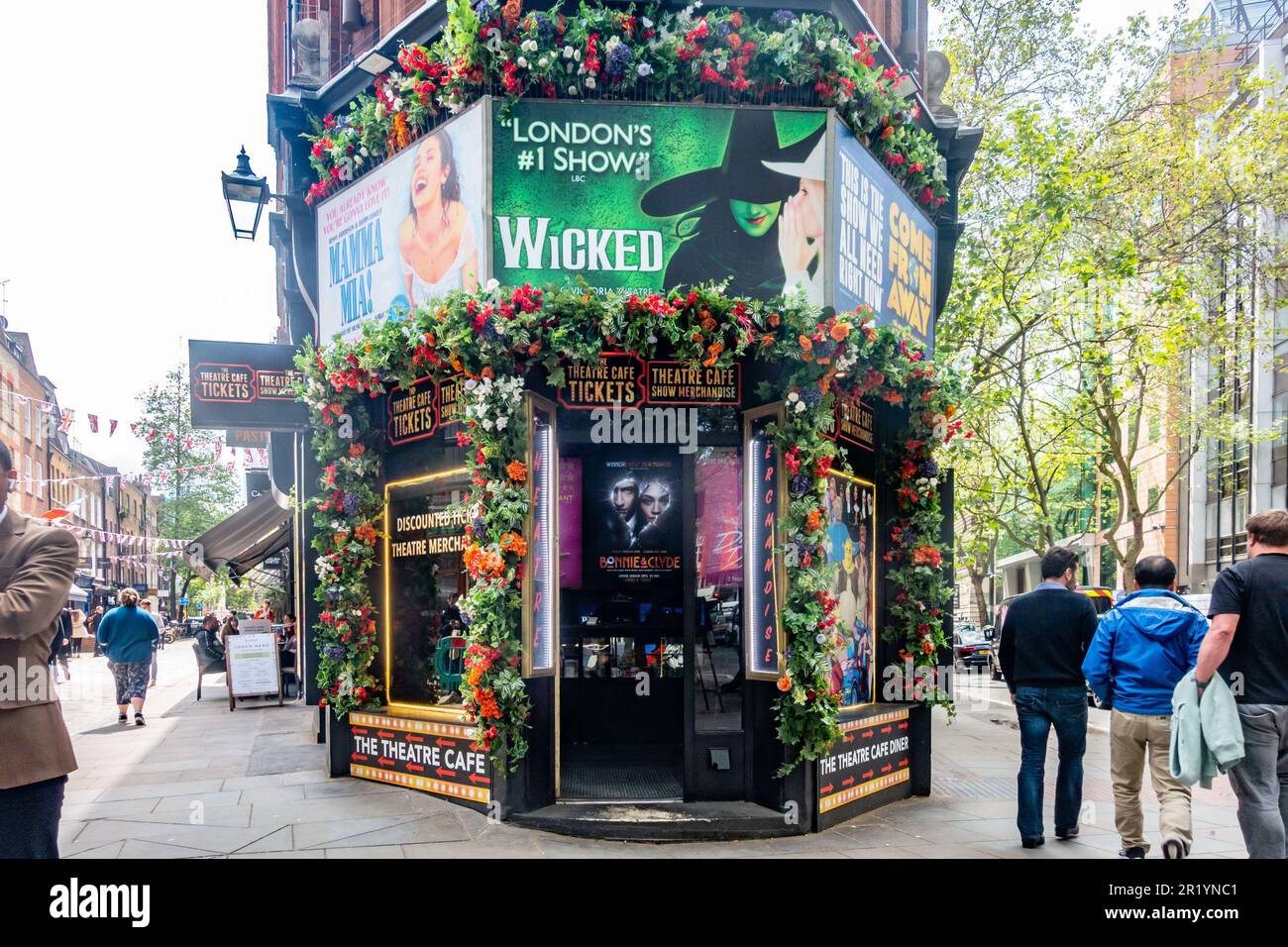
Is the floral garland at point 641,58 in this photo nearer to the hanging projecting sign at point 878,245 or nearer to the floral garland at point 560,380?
the hanging projecting sign at point 878,245

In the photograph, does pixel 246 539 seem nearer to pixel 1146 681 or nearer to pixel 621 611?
pixel 621 611

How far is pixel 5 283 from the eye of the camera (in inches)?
1994

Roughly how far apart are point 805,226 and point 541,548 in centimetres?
347

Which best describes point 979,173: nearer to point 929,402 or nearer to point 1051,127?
point 1051,127

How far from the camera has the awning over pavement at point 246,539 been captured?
19.3 m

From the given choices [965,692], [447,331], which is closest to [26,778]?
[447,331]

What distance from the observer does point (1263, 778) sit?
5.32m

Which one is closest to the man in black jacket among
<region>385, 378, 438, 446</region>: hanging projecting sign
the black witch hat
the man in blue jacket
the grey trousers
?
the man in blue jacket

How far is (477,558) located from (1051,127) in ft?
48.9

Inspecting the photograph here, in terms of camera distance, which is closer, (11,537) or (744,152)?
(11,537)

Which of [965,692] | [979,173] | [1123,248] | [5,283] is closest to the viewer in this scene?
[1123,248]

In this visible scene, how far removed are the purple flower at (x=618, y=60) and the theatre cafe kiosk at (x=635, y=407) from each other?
0.02m

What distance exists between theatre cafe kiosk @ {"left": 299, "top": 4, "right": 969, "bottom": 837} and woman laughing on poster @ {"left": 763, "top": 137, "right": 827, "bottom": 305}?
25mm

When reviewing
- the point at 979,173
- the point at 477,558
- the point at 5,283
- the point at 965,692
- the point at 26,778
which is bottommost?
the point at 965,692
